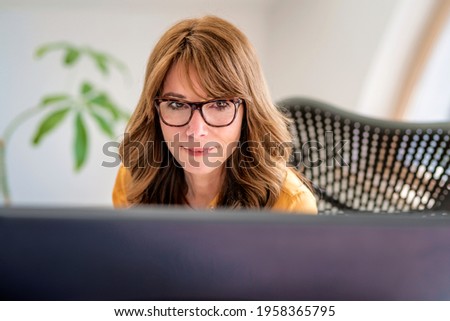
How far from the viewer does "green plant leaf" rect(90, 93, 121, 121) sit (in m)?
1.85

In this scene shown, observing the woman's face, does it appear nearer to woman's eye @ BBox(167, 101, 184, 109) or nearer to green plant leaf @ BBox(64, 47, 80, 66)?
woman's eye @ BBox(167, 101, 184, 109)

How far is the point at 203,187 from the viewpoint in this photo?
2.90 ft

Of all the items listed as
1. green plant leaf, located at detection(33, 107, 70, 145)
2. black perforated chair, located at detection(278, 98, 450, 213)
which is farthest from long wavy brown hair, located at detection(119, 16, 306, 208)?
green plant leaf, located at detection(33, 107, 70, 145)

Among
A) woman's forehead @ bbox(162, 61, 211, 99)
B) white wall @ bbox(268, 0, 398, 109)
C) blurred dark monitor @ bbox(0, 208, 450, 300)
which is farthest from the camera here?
white wall @ bbox(268, 0, 398, 109)

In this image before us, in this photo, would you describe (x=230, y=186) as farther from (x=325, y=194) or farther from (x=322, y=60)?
(x=322, y=60)

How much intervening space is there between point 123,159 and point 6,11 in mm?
1662

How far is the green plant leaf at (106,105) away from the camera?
1.85m

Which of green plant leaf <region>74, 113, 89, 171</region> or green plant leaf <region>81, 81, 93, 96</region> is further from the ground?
green plant leaf <region>81, 81, 93, 96</region>

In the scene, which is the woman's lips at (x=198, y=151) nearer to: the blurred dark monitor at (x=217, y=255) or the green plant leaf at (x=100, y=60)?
the blurred dark monitor at (x=217, y=255)

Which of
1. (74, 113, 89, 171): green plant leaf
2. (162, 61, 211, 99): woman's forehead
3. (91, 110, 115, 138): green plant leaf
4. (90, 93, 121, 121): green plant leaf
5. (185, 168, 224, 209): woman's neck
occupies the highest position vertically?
(162, 61, 211, 99): woman's forehead

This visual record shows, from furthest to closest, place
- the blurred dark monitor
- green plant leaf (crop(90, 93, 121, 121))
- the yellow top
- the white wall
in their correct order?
green plant leaf (crop(90, 93, 121, 121)), the white wall, the yellow top, the blurred dark monitor

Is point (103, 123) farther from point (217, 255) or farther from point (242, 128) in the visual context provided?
point (217, 255)

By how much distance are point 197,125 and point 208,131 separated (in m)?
0.02

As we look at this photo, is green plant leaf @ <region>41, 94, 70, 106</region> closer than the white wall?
No
